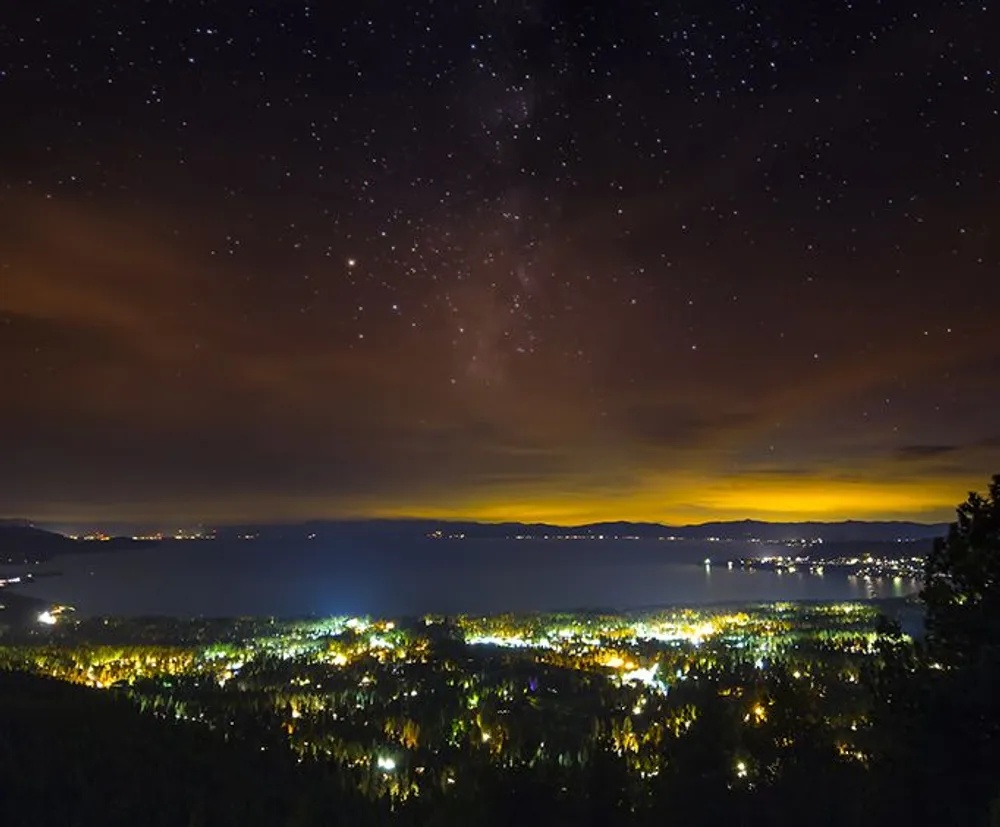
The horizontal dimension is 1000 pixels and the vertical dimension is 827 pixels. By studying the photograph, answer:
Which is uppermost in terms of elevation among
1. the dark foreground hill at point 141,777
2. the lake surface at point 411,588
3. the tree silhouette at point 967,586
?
the tree silhouette at point 967,586

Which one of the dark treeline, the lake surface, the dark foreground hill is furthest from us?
the lake surface

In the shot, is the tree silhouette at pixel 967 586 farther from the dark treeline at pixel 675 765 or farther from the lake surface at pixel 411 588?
the lake surface at pixel 411 588

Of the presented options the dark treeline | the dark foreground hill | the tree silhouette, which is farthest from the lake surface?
the tree silhouette

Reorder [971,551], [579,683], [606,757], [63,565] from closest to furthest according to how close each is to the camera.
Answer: [971,551] < [606,757] < [579,683] < [63,565]

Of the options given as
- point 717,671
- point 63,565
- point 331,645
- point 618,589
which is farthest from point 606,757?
point 63,565

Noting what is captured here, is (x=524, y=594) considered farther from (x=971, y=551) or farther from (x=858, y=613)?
(x=971, y=551)

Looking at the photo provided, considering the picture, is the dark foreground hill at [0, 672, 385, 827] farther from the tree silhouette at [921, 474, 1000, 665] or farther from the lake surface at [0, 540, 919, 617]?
the lake surface at [0, 540, 919, 617]

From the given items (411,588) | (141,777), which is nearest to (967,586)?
(141,777)

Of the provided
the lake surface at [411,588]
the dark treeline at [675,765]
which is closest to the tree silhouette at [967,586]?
the dark treeline at [675,765]

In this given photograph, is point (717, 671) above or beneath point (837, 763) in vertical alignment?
beneath
